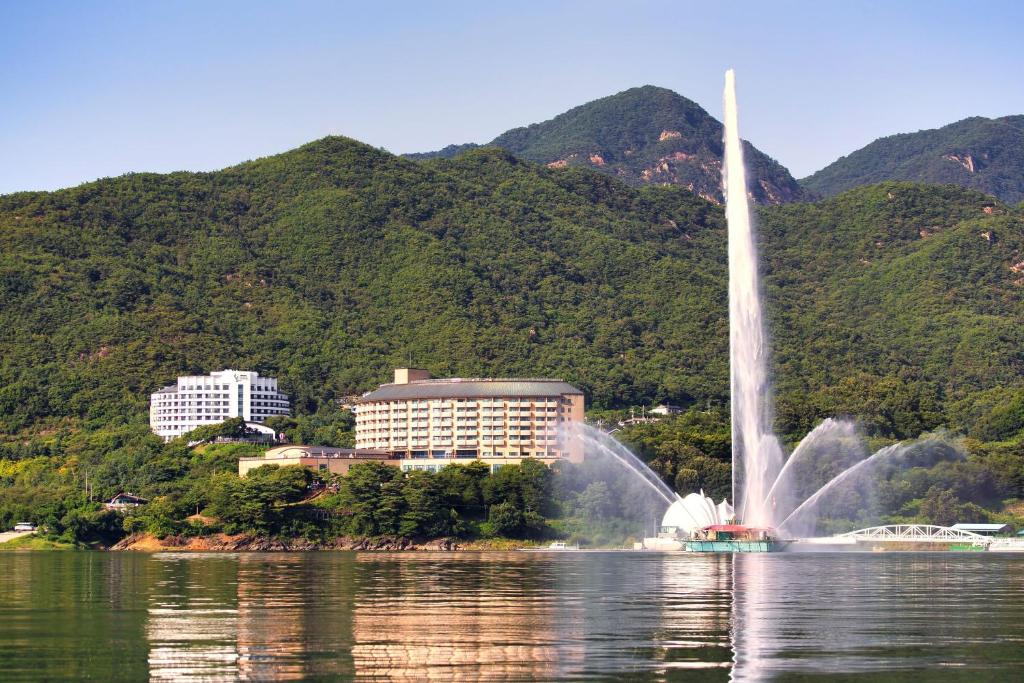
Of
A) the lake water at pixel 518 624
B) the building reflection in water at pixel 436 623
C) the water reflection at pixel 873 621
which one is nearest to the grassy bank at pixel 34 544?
the lake water at pixel 518 624

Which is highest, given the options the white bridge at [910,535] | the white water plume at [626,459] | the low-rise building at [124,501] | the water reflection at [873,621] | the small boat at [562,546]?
the white water plume at [626,459]

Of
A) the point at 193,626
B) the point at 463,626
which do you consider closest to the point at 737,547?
the point at 463,626

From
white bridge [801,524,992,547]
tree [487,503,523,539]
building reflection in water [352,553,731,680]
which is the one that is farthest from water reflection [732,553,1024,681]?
tree [487,503,523,539]

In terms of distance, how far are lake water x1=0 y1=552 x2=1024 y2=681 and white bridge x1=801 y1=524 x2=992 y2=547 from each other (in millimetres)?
39151

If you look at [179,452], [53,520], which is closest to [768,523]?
[53,520]

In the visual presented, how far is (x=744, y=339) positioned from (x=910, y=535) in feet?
116

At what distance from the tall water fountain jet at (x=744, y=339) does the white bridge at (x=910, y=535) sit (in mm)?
10463

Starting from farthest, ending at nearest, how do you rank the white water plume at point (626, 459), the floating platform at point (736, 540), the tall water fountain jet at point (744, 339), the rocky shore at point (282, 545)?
the white water plume at point (626, 459)
the rocky shore at point (282, 545)
the floating platform at point (736, 540)
the tall water fountain jet at point (744, 339)

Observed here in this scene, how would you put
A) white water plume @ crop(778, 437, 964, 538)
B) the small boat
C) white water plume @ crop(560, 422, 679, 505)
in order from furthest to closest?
white water plume @ crop(560, 422, 679, 505) → the small boat → white water plume @ crop(778, 437, 964, 538)

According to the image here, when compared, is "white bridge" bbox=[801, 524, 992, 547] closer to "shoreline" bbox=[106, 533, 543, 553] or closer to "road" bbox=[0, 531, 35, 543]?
"shoreline" bbox=[106, 533, 543, 553]

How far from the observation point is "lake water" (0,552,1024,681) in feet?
144

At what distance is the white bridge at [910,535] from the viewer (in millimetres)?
136000

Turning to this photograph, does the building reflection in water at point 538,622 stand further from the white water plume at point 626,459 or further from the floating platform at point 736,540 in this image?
the white water plume at point 626,459

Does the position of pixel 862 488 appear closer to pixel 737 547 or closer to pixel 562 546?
pixel 562 546
